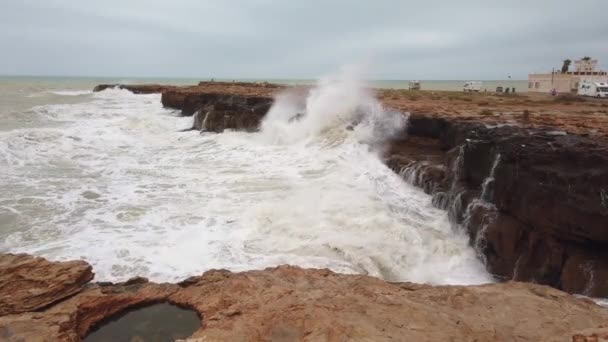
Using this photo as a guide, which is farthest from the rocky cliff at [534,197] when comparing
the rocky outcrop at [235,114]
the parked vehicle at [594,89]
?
the parked vehicle at [594,89]

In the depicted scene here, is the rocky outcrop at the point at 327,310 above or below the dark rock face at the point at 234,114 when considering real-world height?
below

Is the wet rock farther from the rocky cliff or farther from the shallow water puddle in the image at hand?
the shallow water puddle

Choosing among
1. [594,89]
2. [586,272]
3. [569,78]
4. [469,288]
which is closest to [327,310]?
[469,288]

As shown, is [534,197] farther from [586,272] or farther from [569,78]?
[569,78]

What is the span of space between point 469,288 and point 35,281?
218 inches

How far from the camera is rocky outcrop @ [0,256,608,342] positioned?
4.25 m

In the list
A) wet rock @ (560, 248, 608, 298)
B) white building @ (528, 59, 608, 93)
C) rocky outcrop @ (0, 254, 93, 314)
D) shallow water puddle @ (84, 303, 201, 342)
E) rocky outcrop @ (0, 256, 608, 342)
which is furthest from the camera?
white building @ (528, 59, 608, 93)

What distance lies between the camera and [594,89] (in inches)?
1019

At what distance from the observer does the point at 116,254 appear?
7.22 m

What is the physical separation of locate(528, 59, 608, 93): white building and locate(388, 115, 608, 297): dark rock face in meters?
29.0

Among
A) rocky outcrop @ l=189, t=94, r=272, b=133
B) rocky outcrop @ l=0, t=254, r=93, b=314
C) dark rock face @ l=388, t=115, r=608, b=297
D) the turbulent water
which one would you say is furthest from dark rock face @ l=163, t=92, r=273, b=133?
rocky outcrop @ l=0, t=254, r=93, b=314

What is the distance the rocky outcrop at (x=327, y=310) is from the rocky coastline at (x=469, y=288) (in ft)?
0.05

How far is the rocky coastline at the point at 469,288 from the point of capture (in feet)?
14.3

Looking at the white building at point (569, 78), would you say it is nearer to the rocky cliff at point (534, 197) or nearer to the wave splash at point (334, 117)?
the wave splash at point (334, 117)
